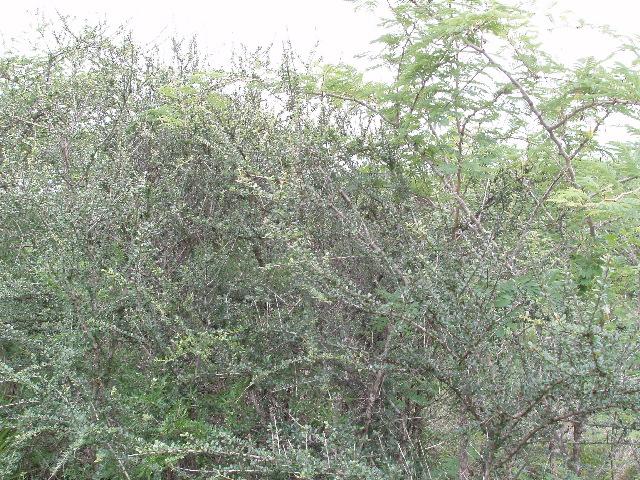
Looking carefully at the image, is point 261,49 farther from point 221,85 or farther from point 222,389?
point 222,389

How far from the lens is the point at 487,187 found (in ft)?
11.6

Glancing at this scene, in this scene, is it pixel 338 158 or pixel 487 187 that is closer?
pixel 487 187

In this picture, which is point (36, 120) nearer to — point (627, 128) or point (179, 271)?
point (179, 271)

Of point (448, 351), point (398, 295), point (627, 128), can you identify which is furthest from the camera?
point (627, 128)

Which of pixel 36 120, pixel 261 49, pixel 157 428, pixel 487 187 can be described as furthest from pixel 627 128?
pixel 36 120

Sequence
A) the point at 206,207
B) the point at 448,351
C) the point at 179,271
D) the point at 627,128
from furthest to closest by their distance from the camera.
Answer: the point at 206,207 < the point at 179,271 < the point at 627,128 < the point at 448,351

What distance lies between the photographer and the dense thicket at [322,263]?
288 cm

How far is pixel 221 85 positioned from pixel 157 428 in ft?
7.38

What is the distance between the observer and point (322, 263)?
122 inches

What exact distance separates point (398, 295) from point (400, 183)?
87cm

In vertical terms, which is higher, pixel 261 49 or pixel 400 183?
pixel 261 49

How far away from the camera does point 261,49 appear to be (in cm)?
476

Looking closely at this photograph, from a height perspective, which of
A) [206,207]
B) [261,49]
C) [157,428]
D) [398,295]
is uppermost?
[261,49]

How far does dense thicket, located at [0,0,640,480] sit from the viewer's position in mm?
2885
